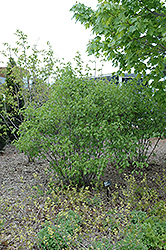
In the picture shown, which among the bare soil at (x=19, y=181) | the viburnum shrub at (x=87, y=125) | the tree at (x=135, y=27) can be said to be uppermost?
the tree at (x=135, y=27)

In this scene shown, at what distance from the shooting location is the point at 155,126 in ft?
14.4

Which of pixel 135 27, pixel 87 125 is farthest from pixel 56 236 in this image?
pixel 135 27

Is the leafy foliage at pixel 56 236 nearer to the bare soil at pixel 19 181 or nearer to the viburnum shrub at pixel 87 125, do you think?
the bare soil at pixel 19 181

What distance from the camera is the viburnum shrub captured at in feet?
12.5

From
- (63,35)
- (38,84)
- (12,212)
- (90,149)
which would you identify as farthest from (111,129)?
(63,35)

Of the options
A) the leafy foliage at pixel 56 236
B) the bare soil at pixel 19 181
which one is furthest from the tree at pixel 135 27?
the leafy foliage at pixel 56 236

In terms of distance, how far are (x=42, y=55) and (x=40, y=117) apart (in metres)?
2.61

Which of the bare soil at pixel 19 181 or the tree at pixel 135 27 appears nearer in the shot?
the tree at pixel 135 27

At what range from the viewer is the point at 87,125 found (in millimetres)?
3959

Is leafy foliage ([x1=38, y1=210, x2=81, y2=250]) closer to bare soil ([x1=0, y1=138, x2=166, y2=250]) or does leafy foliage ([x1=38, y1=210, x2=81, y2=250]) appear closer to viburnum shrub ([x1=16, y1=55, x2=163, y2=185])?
bare soil ([x1=0, y1=138, x2=166, y2=250])

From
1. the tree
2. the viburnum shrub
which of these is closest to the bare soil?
the viburnum shrub

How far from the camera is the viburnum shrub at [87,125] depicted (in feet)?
12.5

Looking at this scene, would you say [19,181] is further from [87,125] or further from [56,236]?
[56,236]

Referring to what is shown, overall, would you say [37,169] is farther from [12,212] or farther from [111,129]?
[111,129]
